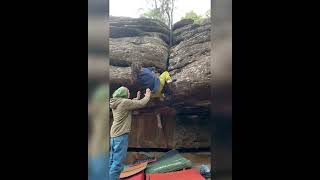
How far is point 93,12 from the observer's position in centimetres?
121

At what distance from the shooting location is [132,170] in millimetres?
4102

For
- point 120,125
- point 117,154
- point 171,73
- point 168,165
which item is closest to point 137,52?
point 171,73

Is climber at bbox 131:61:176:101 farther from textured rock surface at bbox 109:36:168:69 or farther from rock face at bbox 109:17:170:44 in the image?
rock face at bbox 109:17:170:44

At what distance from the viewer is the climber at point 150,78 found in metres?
4.34

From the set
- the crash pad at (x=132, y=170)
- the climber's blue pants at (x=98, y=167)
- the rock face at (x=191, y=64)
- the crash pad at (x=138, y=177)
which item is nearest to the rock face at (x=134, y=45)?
the rock face at (x=191, y=64)

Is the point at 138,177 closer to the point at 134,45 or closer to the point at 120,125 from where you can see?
the point at 120,125

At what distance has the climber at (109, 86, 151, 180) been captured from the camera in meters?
3.99

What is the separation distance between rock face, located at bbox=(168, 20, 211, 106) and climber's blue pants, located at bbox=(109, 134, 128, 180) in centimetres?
85

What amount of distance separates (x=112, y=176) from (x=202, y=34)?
2158 millimetres

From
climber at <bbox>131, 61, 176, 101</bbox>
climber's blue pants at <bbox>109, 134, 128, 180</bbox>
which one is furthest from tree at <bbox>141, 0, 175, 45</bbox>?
climber's blue pants at <bbox>109, 134, 128, 180</bbox>

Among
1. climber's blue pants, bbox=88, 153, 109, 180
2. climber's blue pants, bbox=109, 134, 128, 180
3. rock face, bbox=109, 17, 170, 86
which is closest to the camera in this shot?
climber's blue pants, bbox=88, 153, 109, 180

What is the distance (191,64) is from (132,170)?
1.54 meters
